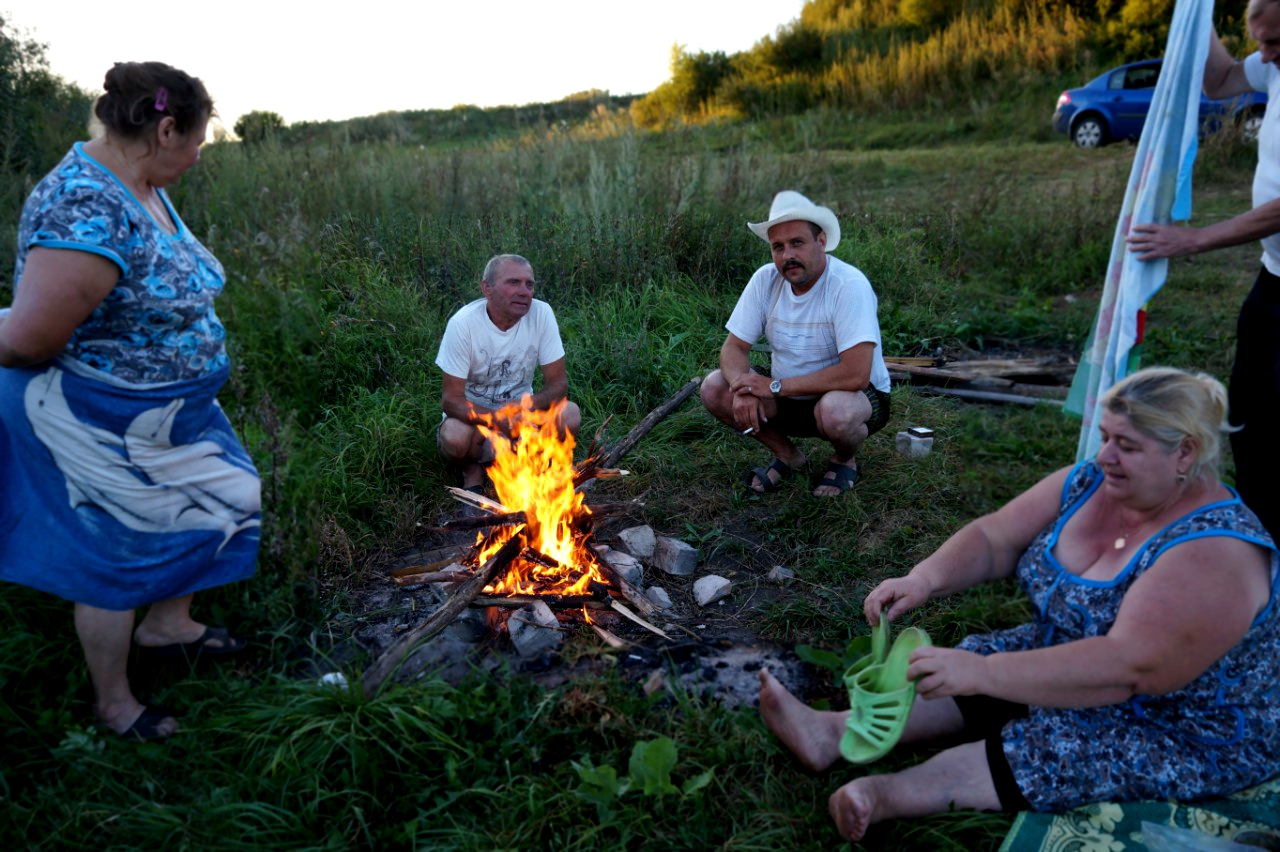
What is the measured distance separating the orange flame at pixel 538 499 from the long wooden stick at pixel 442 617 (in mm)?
95

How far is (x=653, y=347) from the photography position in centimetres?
620

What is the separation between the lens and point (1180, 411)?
2.16 metres

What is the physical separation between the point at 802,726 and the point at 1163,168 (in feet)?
8.55

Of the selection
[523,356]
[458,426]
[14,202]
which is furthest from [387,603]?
[14,202]

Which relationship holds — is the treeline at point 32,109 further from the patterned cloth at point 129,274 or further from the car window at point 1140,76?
the car window at point 1140,76

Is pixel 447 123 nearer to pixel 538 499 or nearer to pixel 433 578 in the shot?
pixel 538 499

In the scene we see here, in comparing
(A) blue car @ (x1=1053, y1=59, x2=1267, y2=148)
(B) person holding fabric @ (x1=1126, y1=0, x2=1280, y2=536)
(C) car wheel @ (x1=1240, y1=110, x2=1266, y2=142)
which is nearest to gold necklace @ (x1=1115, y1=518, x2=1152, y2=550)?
(B) person holding fabric @ (x1=1126, y1=0, x2=1280, y2=536)

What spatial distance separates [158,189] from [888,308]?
5.74 metres

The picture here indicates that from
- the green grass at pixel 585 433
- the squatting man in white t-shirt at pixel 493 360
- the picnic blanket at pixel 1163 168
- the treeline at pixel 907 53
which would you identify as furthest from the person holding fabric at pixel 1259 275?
the treeline at pixel 907 53

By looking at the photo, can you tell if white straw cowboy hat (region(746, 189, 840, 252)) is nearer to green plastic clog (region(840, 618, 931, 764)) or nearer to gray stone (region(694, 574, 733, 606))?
gray stone (region(694, 574, 733, 606))

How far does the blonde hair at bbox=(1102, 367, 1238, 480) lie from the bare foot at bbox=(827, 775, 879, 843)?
3.82 feet

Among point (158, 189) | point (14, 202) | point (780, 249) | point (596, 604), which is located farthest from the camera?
point (14, 202)

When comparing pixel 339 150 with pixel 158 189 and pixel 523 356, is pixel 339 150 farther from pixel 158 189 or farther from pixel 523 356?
pixel 158 189

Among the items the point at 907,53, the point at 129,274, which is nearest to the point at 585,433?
the point at 129,274
